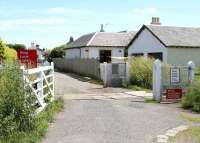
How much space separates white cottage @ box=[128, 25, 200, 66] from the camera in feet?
118

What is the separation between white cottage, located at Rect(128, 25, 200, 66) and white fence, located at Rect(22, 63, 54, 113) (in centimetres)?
2092

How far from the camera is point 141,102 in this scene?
17234mm

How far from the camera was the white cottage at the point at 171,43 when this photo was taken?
36.0m

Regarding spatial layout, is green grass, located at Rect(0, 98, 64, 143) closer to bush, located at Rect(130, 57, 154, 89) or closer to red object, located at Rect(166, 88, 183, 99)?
red object, located at Rect(166, 88, 183, 99)

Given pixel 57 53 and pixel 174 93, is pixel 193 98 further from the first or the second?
pixel 57 53

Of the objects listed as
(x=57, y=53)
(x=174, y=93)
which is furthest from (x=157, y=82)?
(x=57, y=53)

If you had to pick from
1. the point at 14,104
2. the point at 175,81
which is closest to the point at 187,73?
the point at 175,81

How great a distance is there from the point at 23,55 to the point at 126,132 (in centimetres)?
950

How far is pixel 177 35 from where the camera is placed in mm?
37469

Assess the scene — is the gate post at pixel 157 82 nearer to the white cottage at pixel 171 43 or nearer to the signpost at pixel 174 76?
the signpost at pixel 174 76

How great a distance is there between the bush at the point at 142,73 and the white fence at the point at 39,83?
933 centimetres

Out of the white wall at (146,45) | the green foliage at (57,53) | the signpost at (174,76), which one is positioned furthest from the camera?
the green foliage at (57,53)

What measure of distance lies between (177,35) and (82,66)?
8.28 metres

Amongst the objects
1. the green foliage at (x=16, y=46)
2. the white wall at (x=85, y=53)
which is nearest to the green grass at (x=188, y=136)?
the white wall at (x=85, y=53)
